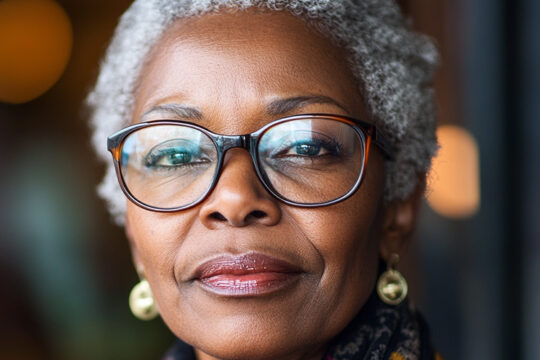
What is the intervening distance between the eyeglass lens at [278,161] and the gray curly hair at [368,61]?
251 millimetres

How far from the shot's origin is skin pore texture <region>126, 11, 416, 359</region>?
4.27 feet

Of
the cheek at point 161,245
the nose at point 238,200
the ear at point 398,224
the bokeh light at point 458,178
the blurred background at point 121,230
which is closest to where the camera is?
the nose at point 238,200

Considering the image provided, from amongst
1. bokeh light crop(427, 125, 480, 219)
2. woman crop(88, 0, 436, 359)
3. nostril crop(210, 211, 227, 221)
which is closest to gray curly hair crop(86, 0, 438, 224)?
→ woman crop(88, 0, 436, 359)

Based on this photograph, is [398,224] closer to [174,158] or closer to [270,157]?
[270,157]

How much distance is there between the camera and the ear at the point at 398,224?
5.44 feet

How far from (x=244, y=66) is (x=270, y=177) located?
0.29m

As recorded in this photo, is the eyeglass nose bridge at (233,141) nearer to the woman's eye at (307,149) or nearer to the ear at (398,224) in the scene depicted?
the woman's eye at (307,149)

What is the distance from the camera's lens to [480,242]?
2.98m

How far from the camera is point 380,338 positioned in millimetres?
1529

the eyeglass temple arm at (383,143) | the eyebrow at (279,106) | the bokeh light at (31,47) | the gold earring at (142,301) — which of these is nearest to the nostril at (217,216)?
the eyebrow at (279,106)

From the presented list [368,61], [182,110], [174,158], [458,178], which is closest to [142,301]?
[174,158]

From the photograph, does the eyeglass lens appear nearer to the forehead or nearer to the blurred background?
the forehead

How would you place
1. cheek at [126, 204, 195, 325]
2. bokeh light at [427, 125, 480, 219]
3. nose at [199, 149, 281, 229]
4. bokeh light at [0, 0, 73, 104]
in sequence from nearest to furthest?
nose at [199, 149, 281, 229] < cheek at [126, 204, 195, 325] < bokeh light at [427, 125, 480, 219] < bokeh light at [0, 0, 73, 104]

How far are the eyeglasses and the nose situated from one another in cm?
2
